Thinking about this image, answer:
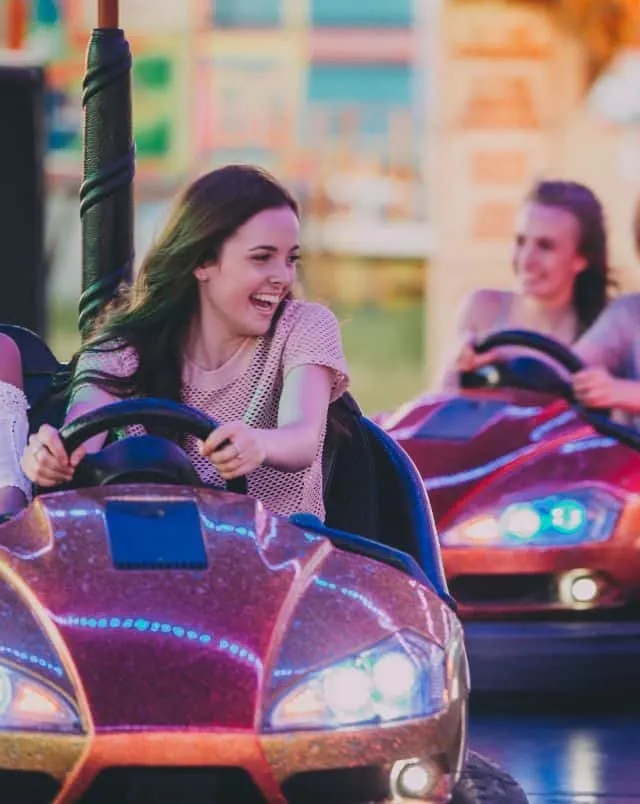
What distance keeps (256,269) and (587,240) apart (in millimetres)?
2324

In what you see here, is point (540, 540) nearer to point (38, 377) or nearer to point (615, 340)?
point (615, 340)

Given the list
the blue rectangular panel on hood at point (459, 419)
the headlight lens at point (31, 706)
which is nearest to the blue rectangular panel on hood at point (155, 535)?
the headlight lens at point (31, 706)

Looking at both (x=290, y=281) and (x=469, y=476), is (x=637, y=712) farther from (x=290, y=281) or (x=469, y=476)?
(x=290, y=281)

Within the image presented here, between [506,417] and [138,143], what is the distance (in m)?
5.88

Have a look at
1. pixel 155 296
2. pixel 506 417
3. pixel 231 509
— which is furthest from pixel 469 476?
pixel 231 509

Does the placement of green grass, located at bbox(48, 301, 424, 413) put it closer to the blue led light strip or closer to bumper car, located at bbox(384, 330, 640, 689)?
bumper car, located at bbox(384, 330, 640, 689)

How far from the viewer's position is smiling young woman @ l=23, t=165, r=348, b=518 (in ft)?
13.6

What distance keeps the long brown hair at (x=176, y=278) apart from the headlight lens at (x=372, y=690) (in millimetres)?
973

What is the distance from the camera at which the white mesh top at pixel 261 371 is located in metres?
4.16

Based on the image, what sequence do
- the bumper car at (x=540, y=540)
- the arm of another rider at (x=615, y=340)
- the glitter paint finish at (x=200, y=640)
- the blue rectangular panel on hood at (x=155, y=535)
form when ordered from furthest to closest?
the arm of another rider at (x=615, y=340)
the bumper car at (x=540, y=540)
the blue rectangular panel on hood at (x=155, y=535)
the glitter paint finish at (x=200, y=640)

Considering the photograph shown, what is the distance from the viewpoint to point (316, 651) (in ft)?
10.7

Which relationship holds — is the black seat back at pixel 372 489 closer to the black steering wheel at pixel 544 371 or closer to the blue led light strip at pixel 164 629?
the blue led light strip at pixel 164 629

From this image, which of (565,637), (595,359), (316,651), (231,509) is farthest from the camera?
(595,359)

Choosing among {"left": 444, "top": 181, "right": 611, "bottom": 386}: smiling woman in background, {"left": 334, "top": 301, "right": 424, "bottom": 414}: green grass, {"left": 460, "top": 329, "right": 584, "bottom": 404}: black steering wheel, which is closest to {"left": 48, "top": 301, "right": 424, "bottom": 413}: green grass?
{"left": 334, "top": 301, "right": 424, "bottom": 414}: green grass
